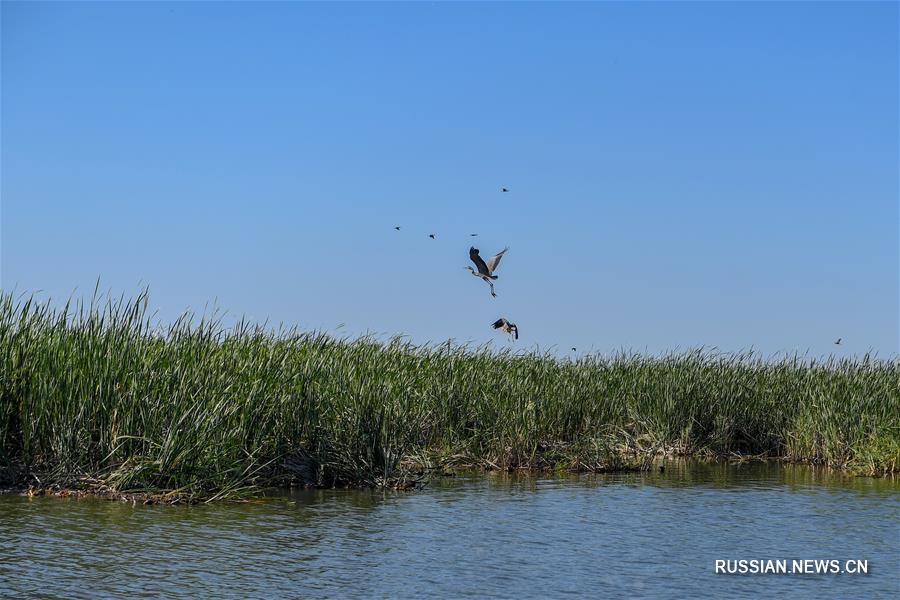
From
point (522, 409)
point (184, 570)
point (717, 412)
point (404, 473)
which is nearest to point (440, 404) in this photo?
point (522, 409)

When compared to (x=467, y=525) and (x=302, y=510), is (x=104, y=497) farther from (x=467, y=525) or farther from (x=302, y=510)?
(x=467, y=525)

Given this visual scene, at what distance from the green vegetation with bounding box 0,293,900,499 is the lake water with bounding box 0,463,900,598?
58 centimetres

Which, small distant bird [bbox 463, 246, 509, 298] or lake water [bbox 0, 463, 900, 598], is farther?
small distant bird [bbox 463, 246, 509, 298]

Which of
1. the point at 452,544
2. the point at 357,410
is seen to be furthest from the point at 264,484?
the point at 452,544

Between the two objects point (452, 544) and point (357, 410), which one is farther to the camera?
point (357, 410)

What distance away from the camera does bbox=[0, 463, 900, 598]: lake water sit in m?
7.73

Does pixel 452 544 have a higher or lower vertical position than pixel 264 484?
lower

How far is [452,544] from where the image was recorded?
932cm

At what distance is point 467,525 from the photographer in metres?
10.3

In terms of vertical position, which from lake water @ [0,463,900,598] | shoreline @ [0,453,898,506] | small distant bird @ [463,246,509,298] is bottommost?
lake water @ [0,463,900,598]

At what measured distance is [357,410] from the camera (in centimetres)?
1246

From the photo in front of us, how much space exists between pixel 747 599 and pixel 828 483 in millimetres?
7436

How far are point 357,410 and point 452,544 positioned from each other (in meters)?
3.47

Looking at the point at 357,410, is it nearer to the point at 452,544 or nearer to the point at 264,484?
the point at 264,484
